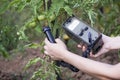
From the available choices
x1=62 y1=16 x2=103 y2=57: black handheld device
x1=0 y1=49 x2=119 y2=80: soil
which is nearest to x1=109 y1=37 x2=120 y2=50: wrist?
x1=62 y1=16 x2=103 y2=57: black handheld device

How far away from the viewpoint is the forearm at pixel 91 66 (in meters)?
2.86

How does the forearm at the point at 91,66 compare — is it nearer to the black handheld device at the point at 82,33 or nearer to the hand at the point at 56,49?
the hand at the point at 56,49

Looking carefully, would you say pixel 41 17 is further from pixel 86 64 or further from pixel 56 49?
pixel 86 64

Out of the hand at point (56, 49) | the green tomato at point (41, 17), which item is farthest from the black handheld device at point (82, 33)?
the green tomato at point (41, 17)

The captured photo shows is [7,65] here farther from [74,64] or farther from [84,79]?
[74,64]

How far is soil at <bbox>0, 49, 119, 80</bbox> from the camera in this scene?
18.0ft

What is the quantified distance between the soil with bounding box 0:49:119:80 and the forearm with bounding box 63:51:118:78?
246cm

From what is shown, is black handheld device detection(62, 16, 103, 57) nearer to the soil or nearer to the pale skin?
the pale skin

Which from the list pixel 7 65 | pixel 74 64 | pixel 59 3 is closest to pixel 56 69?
pixel 59 3

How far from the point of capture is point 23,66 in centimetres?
611

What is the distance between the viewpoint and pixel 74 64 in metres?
2.94

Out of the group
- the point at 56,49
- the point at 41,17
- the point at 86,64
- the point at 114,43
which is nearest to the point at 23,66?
the point at 41,17

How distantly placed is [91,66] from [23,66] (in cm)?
331

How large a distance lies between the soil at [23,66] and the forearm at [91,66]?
8.06 feet
